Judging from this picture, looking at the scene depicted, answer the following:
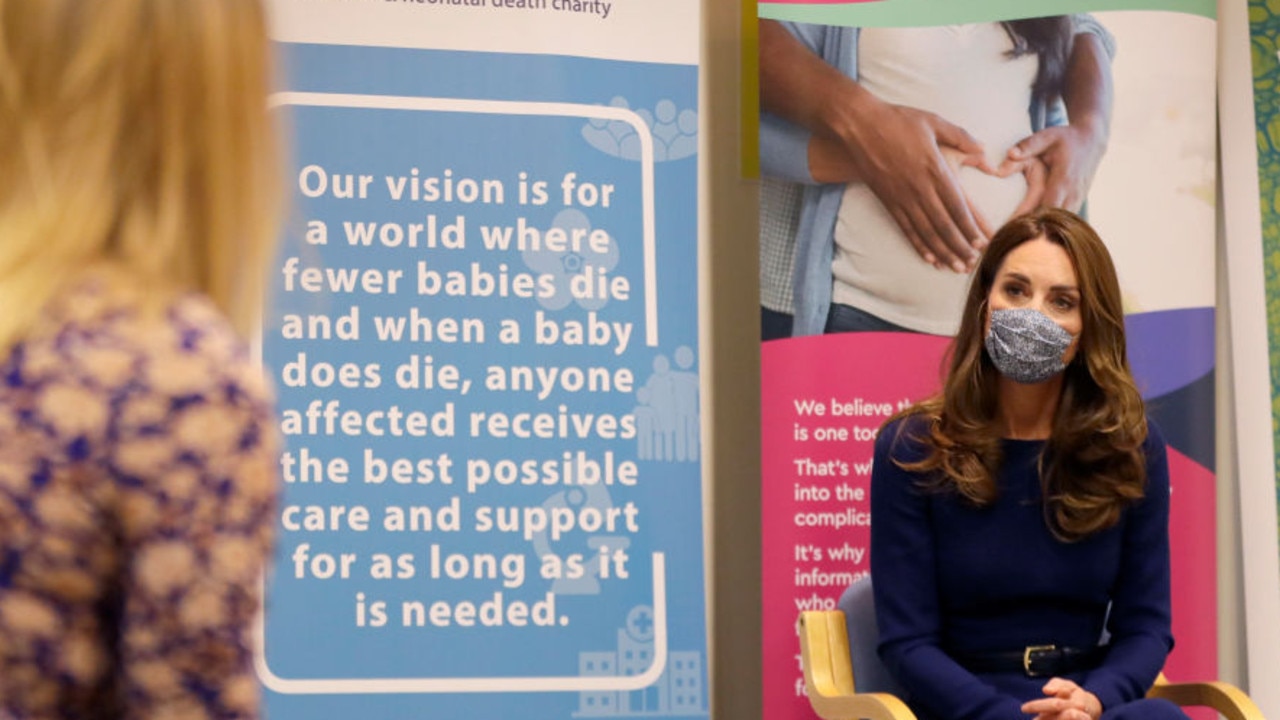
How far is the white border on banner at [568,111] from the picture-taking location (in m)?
3.95

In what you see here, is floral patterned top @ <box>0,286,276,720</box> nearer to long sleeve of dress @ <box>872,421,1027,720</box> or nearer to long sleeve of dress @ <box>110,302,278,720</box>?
long sleeve of dress @ <box>110,302,278,720</box>

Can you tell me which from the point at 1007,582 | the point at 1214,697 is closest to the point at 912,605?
the point at 1007,582

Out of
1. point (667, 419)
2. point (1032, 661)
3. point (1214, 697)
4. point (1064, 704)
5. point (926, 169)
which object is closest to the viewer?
point (1064, 704)

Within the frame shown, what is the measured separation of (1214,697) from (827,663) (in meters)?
0.81

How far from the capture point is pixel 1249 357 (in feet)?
14.5

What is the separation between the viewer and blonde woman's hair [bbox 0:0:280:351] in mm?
1120

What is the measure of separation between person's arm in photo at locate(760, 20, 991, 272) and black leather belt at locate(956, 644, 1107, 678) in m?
1.27

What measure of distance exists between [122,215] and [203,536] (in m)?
0.25

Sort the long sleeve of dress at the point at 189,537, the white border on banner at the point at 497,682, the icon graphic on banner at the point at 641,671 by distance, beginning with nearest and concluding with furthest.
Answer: the long sleeve of dress at the point at 189,537, the white border on banner at the point at 497,682, the icon graphic on banner at the point at 641,671

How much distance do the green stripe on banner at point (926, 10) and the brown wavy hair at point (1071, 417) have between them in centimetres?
96

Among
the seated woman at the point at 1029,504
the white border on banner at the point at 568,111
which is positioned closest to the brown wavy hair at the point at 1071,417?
the seated woman at the point at 1029,504

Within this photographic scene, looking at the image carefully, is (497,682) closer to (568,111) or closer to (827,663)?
(827,663)

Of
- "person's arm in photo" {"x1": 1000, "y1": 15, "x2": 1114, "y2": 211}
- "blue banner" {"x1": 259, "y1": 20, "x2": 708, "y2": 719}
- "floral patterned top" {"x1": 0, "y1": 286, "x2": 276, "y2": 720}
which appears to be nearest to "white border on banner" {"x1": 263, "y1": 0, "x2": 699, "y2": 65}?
"blue banner" {"x1": 259, "y1": 20, "x2": 708, "y2": 719}

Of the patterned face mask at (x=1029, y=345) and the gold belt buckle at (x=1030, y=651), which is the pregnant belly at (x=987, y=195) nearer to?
the patterned face mask at (x=1029, y=345)
